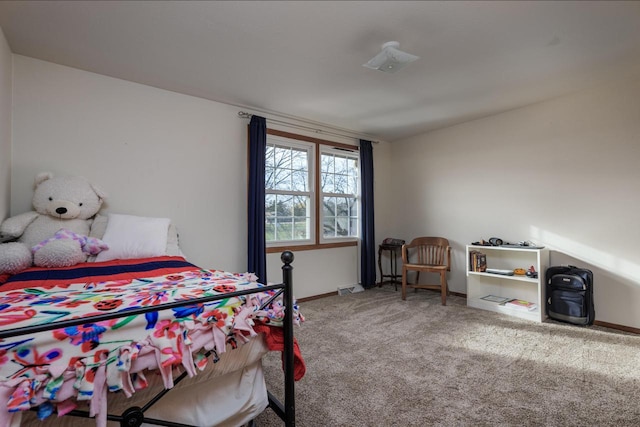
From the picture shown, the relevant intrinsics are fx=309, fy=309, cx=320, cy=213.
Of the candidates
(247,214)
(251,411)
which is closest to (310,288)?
(247,214)

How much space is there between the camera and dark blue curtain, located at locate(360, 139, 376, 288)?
15.1 ft

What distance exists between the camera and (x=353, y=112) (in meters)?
3.79

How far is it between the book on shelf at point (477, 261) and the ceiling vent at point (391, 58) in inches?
97.2

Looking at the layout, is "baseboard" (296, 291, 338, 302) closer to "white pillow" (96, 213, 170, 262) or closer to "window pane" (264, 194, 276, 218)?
"window pane" (264, 194, 276, 218)

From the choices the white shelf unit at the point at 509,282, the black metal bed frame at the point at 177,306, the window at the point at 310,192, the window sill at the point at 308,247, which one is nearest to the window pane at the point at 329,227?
the window at the point at 310,192

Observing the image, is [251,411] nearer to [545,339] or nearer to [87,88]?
[545,339]

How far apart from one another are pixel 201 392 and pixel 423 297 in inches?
136

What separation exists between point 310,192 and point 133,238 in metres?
2.29

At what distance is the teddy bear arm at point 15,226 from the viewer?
2152mm

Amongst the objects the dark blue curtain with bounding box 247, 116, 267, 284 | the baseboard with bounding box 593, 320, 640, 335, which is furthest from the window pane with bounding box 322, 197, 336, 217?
the baseboard with bounding box 593, 320, 640, 335

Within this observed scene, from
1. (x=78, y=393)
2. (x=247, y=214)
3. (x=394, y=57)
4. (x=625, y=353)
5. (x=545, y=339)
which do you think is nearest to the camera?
(x=78, y=393)

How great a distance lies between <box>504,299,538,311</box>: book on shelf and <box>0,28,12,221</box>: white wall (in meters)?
4.70

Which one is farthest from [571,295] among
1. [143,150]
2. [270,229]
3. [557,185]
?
[143,150]

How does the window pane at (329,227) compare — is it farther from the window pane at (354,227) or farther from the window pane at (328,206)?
the window pane at (354,227)
